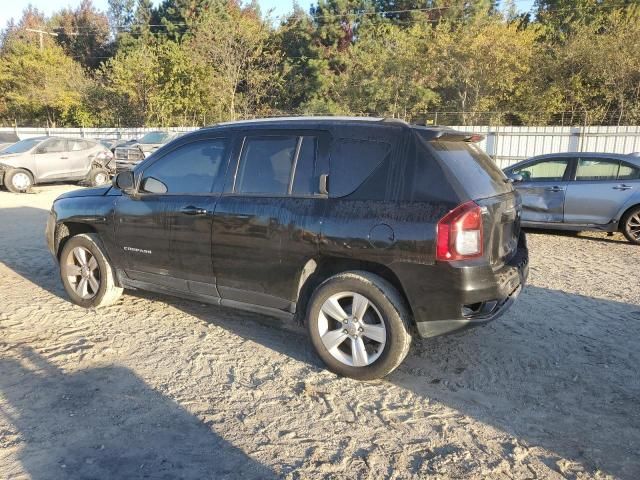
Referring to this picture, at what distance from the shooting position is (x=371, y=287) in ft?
11.8

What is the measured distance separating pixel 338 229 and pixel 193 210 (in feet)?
4.47

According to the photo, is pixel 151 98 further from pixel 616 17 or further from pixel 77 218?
pixel 77 218

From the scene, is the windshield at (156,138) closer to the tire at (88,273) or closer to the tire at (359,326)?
the tire at (88,273)

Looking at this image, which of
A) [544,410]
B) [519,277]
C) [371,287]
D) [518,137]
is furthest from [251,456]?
[518,137]

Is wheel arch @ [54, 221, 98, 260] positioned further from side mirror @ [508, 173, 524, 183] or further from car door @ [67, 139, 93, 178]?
car door @ [67, 139, 93, 178]

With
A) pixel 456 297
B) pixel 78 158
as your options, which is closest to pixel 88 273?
pixel 456 297

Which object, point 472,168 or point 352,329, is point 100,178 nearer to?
point 352,329

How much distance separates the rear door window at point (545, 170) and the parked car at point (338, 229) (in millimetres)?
5108

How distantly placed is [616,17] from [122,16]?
166 ft

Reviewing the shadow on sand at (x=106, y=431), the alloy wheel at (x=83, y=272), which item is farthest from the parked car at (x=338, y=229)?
the shadow on sand at (x=106, y=431)

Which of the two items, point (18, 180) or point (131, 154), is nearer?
point (18, 180)

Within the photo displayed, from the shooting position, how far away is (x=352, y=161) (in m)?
3.78

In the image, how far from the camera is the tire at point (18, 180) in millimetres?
14391

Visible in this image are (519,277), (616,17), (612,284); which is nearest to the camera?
(519,277)
